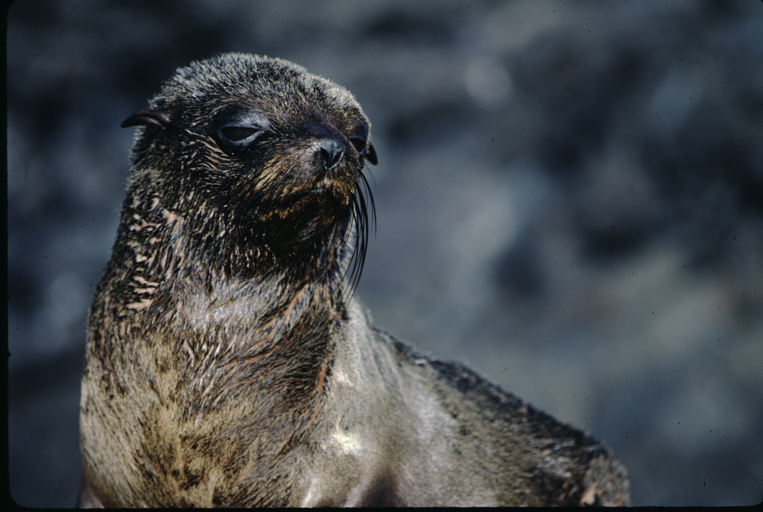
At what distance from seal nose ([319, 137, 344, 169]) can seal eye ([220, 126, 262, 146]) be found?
0.27m

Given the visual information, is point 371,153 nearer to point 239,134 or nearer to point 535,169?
point 239,134

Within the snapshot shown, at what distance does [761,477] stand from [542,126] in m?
3.75

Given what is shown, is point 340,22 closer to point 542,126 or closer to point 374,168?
point 374,168

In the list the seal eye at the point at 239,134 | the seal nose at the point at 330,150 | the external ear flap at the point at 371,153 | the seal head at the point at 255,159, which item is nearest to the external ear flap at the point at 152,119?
the seal head at the point at 255,159

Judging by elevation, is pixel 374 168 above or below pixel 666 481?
above

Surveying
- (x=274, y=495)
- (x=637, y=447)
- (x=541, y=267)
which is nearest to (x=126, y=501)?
(x=274, y=495)

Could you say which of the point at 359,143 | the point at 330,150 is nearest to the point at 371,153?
the point at 359,143

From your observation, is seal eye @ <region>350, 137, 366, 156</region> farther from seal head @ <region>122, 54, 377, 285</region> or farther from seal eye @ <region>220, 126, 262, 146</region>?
seal eye @ <region>220, 126, 262, 146</region>

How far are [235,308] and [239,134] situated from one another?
648mm

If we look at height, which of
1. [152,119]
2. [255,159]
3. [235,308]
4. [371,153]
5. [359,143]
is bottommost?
[235,308]

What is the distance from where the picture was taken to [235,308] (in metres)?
2.02

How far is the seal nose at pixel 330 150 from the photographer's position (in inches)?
69.6

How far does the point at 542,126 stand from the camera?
546 cm

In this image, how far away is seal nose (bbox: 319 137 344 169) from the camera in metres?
1.77
